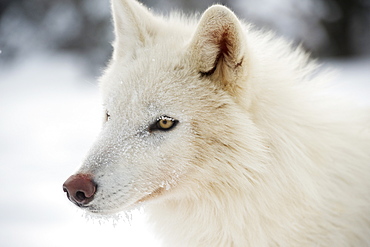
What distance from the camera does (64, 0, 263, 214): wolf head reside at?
2.32 meters

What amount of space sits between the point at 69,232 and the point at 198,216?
2500 millimetres

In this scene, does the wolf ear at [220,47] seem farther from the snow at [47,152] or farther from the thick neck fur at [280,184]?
the snow at [47,152]

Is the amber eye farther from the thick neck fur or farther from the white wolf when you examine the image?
the thick neck fur

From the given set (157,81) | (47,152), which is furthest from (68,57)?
(157,81)

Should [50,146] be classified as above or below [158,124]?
above

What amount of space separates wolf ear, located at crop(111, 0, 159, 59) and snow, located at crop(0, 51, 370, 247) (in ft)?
1.79

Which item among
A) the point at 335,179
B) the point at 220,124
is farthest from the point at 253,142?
the point at 335,179

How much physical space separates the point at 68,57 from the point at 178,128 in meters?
11.1

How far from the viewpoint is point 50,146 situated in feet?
25.2

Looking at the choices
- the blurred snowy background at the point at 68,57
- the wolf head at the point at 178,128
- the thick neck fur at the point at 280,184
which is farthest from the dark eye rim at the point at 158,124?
the blurred snowy background at the point at 68,57

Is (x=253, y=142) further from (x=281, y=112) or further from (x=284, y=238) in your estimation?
(x=284, y=238)

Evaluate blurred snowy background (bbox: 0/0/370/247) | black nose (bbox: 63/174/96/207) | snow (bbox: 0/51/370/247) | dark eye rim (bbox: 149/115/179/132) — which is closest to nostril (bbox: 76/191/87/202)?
black nose (bbox: 63/174/96/207)

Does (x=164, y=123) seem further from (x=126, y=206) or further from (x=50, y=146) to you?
(x=50, y=146)

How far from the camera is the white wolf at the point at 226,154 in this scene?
7.82ft
